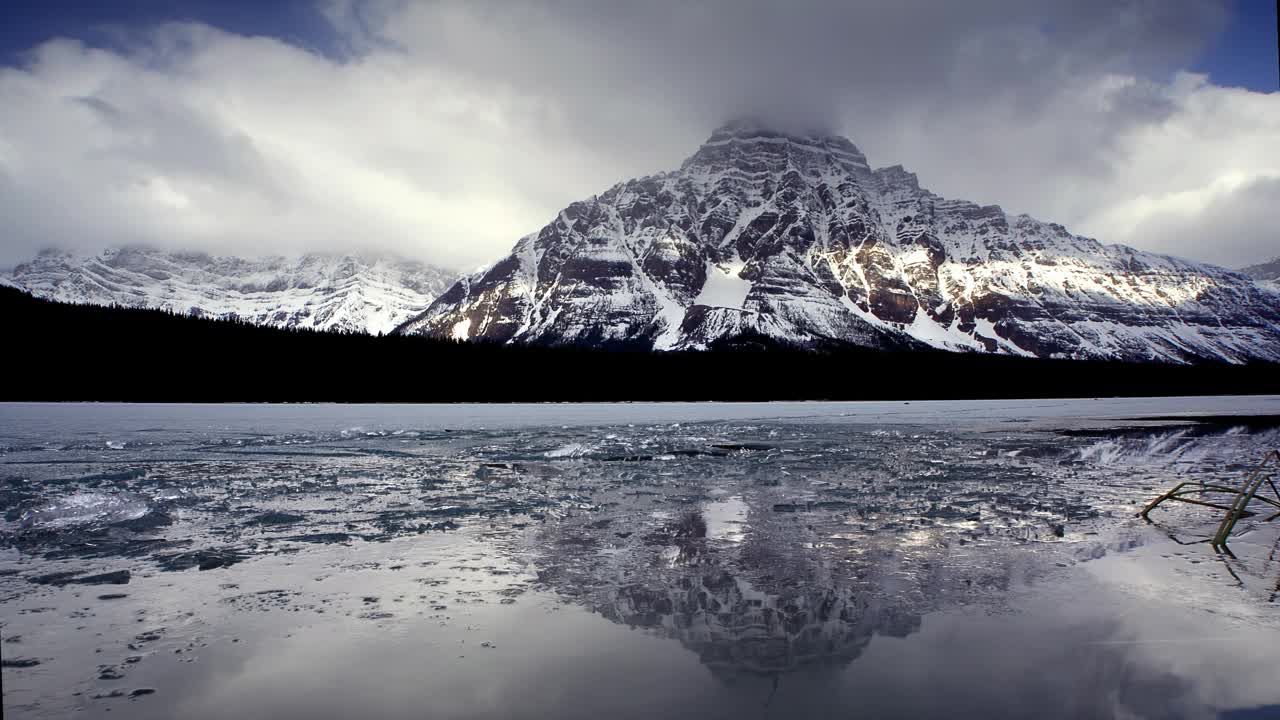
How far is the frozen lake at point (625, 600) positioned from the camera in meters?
5.41

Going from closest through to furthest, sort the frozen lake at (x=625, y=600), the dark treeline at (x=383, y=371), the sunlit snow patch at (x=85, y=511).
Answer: the frozen lake at (x=625, y=600), the sunlit snow patch at (x=85, y=511), the dark treeline at (x=383, y=371)

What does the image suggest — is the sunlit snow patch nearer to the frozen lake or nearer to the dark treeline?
the frozen lake

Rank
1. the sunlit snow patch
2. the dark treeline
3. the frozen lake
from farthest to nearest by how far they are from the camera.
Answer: the dark treeline
the sunlit snow patch
the frozen lake

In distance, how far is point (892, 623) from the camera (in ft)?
23.1

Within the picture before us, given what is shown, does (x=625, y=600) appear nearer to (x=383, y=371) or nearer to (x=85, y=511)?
(x=85, y=511)

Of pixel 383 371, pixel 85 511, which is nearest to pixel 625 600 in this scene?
pixel 85 511

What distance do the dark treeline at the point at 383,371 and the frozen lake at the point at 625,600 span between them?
9756 centimetres

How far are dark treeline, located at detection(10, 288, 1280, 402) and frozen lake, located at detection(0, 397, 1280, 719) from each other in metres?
97.6

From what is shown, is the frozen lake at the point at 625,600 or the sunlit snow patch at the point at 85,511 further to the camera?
the sunlit snow patch at the point at 85,511

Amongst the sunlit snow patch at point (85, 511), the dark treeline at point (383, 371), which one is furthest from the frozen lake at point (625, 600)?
the dark treeline at point (383, 371)

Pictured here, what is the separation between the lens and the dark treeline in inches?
3942

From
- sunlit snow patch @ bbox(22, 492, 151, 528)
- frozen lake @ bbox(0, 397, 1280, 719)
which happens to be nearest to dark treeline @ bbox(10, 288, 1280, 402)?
sunlit snow patch @ bbox(22, 492, 151, 528)

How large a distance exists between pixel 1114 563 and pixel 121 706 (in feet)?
34.3

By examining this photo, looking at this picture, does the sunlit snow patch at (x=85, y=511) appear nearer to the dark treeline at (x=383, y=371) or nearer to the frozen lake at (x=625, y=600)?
the frozen lake at (x=625, y=600)
